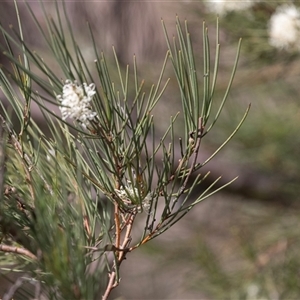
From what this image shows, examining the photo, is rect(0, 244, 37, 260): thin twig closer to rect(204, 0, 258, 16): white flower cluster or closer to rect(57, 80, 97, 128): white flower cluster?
rect(57, 80, 97, 128): white flower cluster

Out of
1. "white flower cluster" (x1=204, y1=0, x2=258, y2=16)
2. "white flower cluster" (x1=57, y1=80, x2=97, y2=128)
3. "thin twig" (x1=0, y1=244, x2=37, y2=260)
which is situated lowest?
"thin twig" (x1=0, y1=244, x2=37, y2=260)

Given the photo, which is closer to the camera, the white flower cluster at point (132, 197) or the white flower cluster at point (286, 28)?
the white flower cluster at point (132, 197)

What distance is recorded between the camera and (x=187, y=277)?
972 mm

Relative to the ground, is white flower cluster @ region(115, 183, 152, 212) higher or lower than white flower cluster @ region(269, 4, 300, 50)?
lower

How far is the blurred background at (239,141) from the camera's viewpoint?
76cm

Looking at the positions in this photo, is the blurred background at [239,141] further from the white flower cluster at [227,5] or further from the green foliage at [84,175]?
the green foliage at [84,175]

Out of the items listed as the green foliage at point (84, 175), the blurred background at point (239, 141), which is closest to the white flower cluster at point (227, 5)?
the blurred background at point (239, 141)

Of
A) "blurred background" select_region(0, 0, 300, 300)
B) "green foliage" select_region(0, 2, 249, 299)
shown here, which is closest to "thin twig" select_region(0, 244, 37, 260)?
"green foliage" select_region(0, 2, 249, 299)

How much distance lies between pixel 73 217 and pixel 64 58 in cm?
7

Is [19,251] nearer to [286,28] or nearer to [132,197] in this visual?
[132,197]

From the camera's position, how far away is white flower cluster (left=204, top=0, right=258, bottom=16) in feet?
2.43

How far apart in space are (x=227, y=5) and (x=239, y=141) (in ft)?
1.23

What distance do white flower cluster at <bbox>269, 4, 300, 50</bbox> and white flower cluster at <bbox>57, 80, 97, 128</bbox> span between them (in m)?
0.48

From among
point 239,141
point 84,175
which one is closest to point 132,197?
point 84,175
